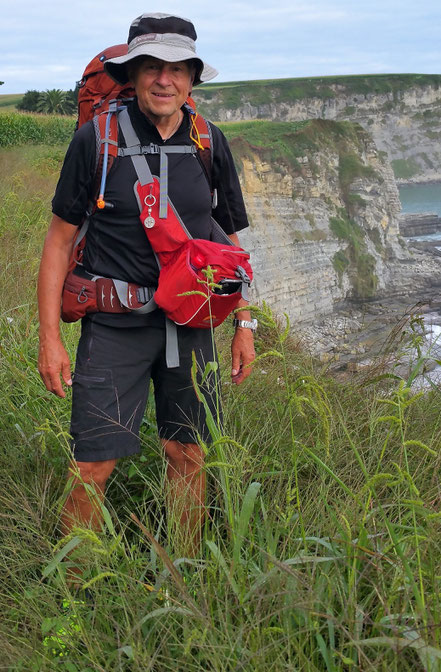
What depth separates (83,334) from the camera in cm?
262

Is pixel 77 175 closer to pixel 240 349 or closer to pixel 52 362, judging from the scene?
pixel 52 362

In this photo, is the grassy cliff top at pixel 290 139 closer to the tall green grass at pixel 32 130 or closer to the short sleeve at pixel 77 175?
the tall green grass at pixel 32 130

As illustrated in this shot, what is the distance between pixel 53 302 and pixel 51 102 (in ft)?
103

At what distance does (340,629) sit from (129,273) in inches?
57.0

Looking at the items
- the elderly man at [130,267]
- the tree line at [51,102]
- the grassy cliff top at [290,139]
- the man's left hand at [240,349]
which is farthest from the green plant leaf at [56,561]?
the grassy cliff top at [290,139]

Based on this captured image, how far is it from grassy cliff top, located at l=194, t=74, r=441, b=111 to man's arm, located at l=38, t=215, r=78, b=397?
111285mm

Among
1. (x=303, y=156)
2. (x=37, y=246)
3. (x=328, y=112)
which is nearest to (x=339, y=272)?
(x=303, y=156)

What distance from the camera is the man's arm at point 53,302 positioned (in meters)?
2.50

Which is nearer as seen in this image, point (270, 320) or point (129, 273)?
point (270, 320)

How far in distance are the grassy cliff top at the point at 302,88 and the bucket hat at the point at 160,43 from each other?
4371 inches

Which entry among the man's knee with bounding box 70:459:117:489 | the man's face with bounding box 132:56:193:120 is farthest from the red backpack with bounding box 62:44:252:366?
the man's knee with bounding box 70:459:117:489

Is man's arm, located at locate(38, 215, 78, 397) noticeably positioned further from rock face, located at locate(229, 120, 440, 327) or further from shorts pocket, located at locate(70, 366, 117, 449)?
rock face, located at locate(229, 120, 440, 327)

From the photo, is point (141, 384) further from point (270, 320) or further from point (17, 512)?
point (270, 320)

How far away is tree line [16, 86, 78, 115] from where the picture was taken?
30.7 meters
